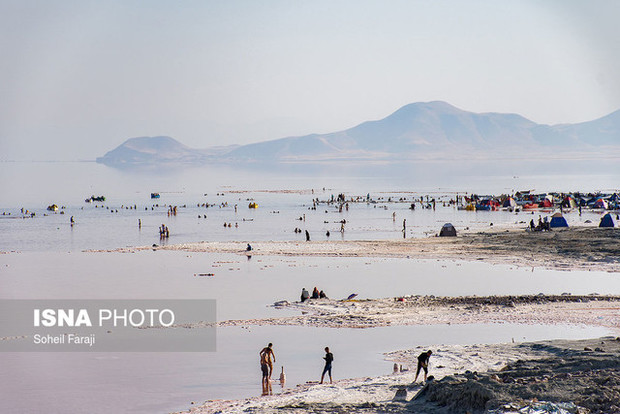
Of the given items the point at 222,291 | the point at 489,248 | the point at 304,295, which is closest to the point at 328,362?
the point at 304,295

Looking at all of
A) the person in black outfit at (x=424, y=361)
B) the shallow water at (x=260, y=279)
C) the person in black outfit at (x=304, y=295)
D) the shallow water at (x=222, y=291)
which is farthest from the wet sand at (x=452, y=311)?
the person in black outfit at (x=424, y=361)

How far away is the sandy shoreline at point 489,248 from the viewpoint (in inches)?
1875

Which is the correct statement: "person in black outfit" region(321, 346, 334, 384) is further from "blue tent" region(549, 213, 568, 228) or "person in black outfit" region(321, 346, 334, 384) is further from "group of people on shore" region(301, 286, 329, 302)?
"blue tent" region(549, 213, 568, 228)

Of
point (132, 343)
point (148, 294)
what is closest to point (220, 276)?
point (148, 294)

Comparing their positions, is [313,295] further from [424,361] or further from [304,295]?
[424,361]

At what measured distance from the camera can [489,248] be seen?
178 ft

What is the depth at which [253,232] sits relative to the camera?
2972 inches

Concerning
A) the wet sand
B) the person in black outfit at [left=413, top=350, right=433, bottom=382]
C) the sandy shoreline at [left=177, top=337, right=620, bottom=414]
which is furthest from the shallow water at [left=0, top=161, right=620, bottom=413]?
the person in black outfit at [left=413, top=350, right=433, bottom=382]

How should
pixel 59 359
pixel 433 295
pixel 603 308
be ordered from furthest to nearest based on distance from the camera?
pixel 433 295 → pixel 603 308 → pixel 59 359

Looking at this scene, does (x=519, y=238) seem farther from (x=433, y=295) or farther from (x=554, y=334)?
(x=554, y=334)

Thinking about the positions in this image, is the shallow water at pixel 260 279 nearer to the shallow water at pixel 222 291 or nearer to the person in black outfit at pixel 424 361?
the shallow water at pixel 222 291

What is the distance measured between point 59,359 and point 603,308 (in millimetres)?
21191

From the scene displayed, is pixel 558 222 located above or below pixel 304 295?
above

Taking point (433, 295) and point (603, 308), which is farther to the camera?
point (433, 295)
